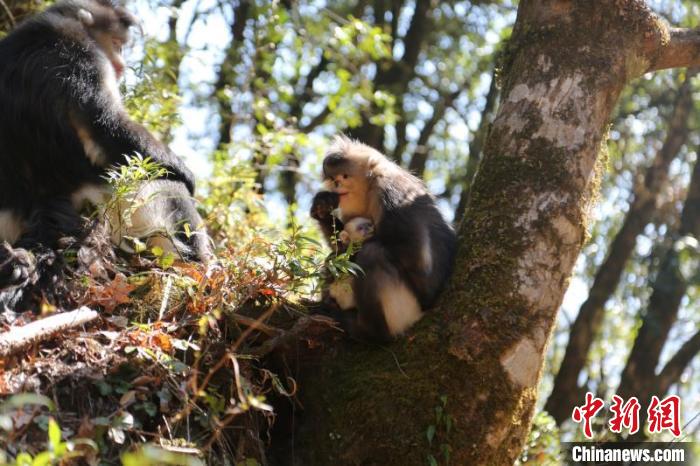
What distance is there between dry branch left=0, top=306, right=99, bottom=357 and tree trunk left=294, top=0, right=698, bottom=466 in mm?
1090

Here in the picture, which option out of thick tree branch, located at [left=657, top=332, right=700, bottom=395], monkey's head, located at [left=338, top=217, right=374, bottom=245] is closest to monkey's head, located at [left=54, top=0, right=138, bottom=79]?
monkey's head, located at [left=338, top=217, right=374, bottom=245]

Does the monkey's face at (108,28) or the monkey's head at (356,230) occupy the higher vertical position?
the monkey's face at (108,28)

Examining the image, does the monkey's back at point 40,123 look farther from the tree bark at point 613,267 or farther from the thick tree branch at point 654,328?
the thick tree branch at point 654,328

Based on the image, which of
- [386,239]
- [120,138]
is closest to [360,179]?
[386,239]

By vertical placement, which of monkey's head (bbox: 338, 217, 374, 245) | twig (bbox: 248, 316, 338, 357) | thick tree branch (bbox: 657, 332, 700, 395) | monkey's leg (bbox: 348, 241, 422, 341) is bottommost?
thick tree branch (bbox: 657, 332, 700, 395)

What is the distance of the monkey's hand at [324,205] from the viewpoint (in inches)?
189

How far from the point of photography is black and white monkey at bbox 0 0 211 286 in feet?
15.0

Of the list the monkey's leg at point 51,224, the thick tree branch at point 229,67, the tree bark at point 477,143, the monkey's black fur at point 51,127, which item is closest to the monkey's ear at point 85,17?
the monkey's black fur at point 51,127

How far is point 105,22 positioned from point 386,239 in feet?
7.97

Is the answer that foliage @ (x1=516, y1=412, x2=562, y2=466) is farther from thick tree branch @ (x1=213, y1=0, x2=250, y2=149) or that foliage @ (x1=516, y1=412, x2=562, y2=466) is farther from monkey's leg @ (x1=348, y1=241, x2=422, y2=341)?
thick tree branch @ (x1=213, y1=0, x2=250, y2=149)

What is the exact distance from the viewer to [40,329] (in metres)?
3.48

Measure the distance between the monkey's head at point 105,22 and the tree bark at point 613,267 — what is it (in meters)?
5.49

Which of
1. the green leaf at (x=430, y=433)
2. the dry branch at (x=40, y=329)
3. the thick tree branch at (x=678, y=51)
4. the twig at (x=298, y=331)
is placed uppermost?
the thick tree branch at (x=678, y=51)

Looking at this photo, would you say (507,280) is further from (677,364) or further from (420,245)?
(677,364)
